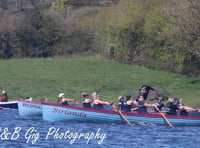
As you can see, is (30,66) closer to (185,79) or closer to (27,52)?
(27,52)

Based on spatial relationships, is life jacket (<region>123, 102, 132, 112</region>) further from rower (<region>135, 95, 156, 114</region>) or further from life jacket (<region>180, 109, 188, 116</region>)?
life jacket (<region>180, 109, 188, 116</region>)

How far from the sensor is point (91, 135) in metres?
34.8

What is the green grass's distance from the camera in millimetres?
54656

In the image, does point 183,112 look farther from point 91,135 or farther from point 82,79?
point 82,79

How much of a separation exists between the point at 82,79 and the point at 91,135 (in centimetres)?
2496

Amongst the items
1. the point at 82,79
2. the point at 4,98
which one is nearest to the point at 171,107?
the point at 4,98

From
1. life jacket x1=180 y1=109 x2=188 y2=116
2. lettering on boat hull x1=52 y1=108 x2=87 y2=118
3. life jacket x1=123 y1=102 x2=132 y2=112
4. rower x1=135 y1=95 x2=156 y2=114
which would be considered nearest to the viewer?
lettering on boat hull x1=52 y1=108 x2=87 y2=118

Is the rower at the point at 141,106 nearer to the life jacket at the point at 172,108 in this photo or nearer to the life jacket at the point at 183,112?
the life jacket at the point at 172,108

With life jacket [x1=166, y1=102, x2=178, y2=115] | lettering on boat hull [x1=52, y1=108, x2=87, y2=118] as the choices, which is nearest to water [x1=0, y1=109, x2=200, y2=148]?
lettering on boat hull [x1=52, y1=108, x2=87, y2=118]

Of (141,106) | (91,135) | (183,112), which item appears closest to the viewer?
(91,135)

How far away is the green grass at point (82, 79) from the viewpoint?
2152 inches

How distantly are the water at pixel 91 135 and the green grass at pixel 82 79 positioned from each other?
1172 centimetres

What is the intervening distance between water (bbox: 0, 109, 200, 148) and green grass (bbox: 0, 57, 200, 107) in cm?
1172

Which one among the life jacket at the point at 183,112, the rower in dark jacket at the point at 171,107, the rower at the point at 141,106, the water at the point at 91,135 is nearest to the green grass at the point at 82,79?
the life jacket at the point at 183,112
